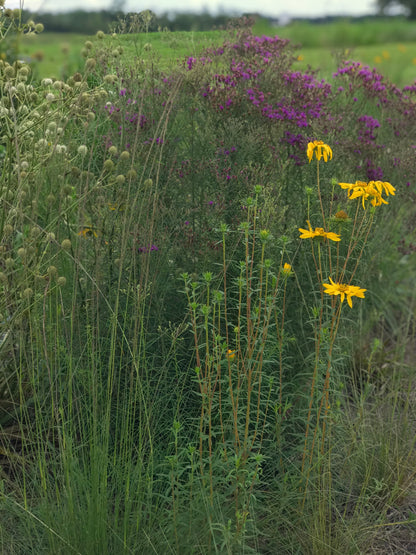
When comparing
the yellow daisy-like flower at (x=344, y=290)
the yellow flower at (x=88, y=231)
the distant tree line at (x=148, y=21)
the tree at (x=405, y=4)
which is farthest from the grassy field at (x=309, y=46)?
the tree at (x=405, y=4)

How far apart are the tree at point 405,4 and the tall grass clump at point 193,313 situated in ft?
130

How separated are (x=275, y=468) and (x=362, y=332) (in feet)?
5.01

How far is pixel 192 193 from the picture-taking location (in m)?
3.25

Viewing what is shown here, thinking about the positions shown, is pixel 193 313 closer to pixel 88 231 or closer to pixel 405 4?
pixel 88 231

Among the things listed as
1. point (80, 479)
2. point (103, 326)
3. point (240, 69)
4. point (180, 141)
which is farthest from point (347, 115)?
point (80, 479)

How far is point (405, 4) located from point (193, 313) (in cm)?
4255

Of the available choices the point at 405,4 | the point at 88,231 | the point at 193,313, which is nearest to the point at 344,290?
the point at 193,313

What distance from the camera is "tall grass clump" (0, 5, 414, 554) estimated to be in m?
2.25

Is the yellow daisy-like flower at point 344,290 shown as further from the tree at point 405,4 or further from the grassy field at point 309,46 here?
the tree at point 405,4

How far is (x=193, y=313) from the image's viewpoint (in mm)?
2238

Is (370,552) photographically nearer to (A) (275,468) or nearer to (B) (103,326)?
(A) (275,468)

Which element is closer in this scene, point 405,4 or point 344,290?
point 344,290

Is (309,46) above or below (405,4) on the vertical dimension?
below

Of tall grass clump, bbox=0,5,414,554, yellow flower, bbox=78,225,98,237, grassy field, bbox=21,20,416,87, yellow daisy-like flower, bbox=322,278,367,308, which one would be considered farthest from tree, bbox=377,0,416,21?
yellow daisy-like flower, bbox=322,278,367,308
